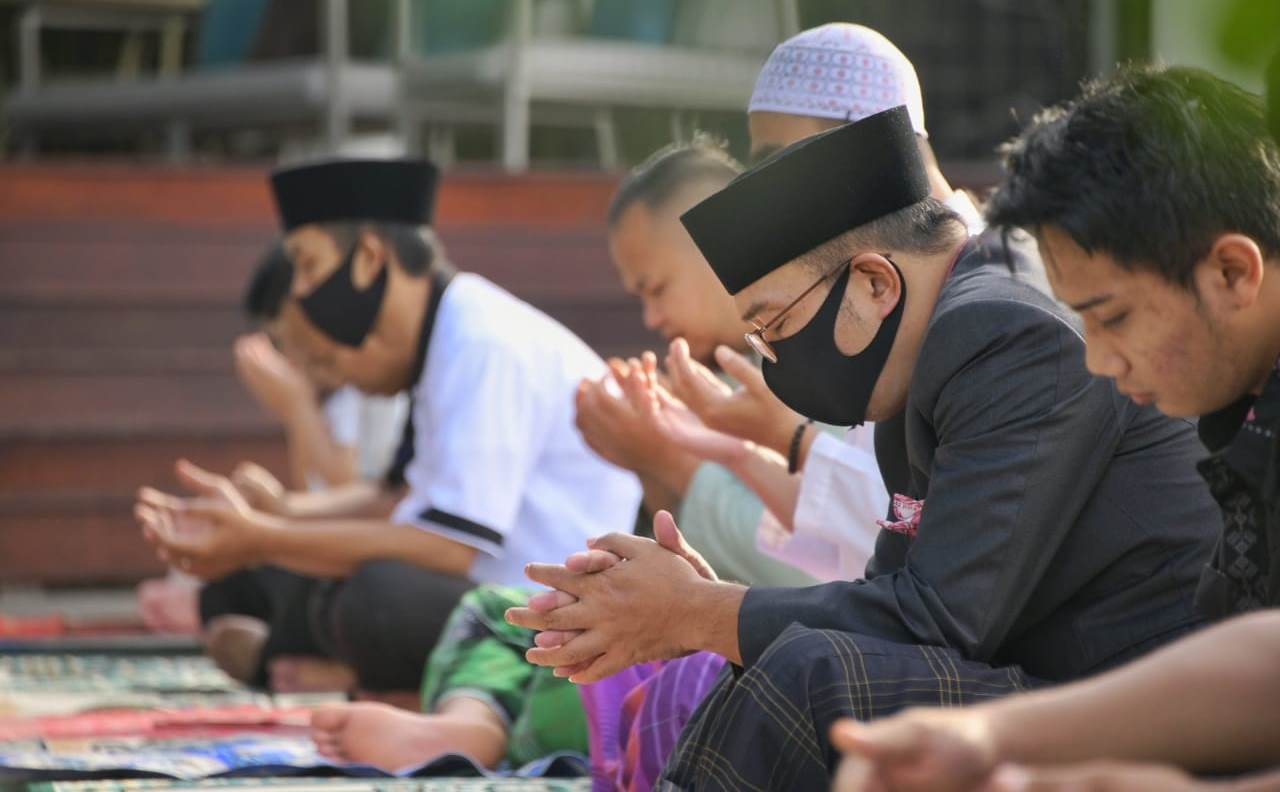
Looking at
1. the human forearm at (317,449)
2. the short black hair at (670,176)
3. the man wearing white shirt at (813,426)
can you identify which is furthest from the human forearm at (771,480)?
the human forearm at (317,449)

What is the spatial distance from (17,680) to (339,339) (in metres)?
1.21

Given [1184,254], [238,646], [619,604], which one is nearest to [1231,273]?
[1184,254]

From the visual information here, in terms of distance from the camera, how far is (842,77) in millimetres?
3203

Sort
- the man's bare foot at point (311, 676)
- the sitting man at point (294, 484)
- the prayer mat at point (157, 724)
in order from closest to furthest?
the prayer mat at point (157, 724) < the man's bare foot at point (311, 676) < the sitting man at point (294, 484)

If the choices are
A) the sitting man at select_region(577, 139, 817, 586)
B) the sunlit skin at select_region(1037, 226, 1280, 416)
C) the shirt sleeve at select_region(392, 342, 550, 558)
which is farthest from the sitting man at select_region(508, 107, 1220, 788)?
the shirt sleeve at select_region(392, 342, 550, 558)

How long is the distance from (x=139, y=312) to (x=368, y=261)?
8.31ft

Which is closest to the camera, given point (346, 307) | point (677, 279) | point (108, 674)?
point (677, 279)

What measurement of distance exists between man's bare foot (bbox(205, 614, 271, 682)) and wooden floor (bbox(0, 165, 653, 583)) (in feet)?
5.81

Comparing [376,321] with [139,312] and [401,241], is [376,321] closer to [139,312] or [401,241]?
[401,241]

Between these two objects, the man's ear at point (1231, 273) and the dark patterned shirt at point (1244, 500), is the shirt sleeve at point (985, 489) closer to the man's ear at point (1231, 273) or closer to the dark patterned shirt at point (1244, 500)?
the dark patterned shirt at point (1244, 500)

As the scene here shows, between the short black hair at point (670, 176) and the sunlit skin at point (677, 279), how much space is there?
1cm

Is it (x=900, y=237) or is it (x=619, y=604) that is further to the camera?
(x=900, y=237)

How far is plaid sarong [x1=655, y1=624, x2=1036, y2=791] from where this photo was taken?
2107mm

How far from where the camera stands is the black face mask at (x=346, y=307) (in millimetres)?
4449
